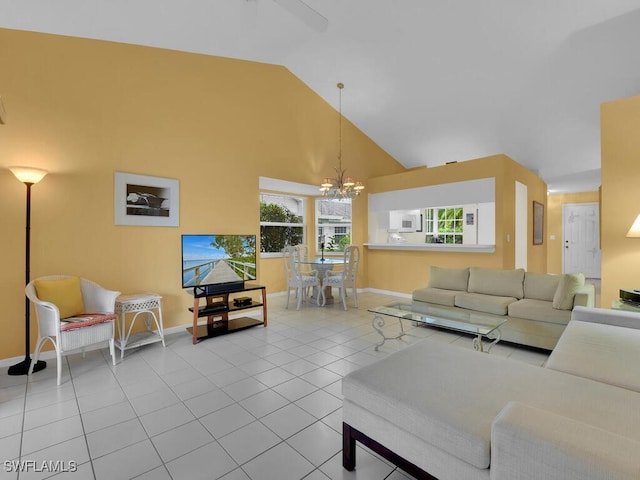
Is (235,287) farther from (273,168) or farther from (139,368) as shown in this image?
(273,168)

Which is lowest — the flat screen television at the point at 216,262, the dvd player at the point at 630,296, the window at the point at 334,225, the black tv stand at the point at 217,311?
the black tv stand at the point at 217,311

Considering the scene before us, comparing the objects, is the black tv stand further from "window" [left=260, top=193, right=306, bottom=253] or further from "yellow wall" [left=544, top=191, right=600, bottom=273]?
"yellow wall" [left=544, top=191, right=600, bottom=273]

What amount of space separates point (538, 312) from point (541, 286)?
516mm

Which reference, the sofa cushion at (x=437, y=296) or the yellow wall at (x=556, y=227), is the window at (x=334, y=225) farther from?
the yellow wall at (x=556, y=227)

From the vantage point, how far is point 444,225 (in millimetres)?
7641

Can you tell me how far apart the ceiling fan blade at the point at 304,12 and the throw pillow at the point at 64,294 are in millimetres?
3180

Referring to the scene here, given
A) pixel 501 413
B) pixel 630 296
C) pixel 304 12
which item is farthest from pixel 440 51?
pixel 501 413

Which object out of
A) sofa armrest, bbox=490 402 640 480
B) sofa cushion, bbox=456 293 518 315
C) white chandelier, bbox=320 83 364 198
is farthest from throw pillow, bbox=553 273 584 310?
white chandelier, bbox=320 83 364 198

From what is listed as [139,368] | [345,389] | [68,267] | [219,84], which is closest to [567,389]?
[345,389]

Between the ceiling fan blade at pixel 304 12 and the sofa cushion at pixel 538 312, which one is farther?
the sofa cushion at pixel 538 312

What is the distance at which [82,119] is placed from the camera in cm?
327

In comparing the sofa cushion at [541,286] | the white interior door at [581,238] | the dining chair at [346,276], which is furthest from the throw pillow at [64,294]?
the white interior door at [581,238]

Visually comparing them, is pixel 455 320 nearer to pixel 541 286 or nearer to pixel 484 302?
pixel 484 302

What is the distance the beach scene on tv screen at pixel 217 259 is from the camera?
3754 mm
